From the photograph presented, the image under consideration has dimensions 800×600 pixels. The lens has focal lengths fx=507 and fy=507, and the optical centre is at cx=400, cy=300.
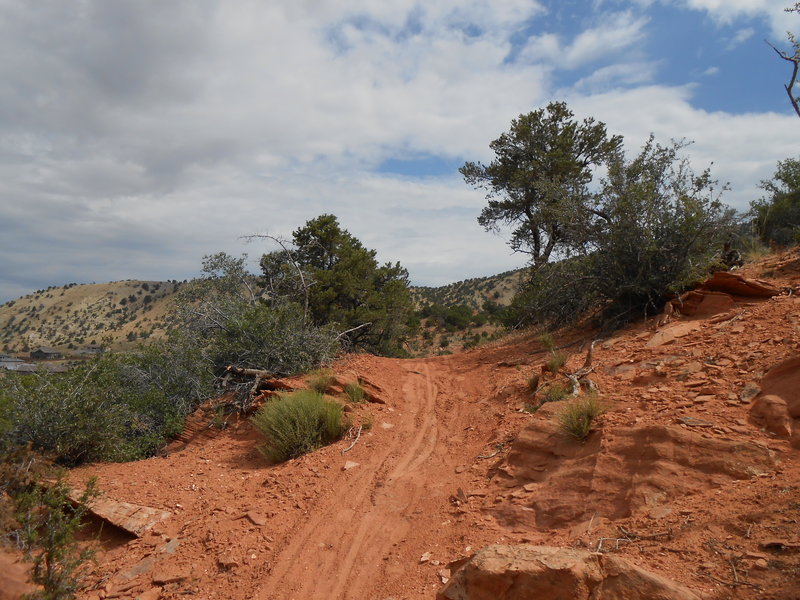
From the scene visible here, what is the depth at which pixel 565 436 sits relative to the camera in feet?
18.5

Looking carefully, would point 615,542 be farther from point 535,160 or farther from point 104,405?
point 535,160

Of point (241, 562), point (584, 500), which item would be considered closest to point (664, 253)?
point (584, 500)

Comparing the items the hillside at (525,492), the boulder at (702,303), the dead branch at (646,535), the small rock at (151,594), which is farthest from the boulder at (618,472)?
the boulder at (702,303)

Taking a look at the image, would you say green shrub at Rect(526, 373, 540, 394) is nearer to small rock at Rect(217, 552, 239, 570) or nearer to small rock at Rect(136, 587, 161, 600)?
small rock at Rect(217, 552, 239, 570)

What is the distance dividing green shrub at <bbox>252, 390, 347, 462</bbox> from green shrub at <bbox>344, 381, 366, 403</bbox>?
34.4 inches

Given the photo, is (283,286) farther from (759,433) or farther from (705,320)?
(759,433)

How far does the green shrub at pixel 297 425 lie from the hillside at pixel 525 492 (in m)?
0.28

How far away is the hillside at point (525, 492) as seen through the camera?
3500mm

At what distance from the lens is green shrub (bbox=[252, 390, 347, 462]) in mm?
7355

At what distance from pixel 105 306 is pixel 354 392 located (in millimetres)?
61366

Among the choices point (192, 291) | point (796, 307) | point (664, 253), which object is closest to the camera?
point (796, 307)

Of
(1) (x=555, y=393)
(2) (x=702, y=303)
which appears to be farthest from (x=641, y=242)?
(1) (x=555, y=393)

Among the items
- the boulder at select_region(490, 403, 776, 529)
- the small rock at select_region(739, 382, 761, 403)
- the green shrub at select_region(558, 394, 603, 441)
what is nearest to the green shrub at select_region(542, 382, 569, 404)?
the green shrub at select_region(558, 394, 603, 441)

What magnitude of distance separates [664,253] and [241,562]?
8.78 m
